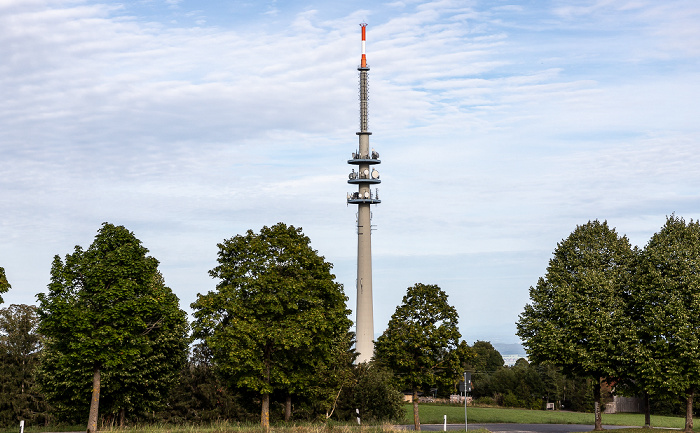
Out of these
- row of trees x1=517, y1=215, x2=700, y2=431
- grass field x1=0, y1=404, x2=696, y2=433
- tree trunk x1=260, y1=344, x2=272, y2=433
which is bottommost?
grass field x1=0, y1=404, x2=696, y2=433

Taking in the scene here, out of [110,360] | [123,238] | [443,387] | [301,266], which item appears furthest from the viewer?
[443,387]

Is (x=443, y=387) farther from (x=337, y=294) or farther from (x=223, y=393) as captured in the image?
(x=223, y=393)

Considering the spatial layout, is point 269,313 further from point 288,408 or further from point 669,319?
point 669,319

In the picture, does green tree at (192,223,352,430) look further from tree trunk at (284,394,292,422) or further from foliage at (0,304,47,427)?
foliage at (0,304,47,427)

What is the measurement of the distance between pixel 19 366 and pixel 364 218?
58.0m

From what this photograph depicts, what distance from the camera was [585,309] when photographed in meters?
46.9

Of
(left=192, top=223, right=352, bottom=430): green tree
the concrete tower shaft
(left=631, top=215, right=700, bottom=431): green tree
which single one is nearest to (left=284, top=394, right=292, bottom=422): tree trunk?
(left=192, top=223, right=352, bottom=430): green tree

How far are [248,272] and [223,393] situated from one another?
1186cm

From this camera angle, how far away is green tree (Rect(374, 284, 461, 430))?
4744cm

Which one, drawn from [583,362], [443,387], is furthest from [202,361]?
[583,362]

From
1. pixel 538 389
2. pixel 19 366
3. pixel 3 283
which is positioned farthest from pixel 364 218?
pixel 3 283

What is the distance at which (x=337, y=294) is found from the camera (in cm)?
4641

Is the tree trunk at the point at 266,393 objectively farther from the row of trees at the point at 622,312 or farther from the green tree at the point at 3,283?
the row of trees at the point at 622,312

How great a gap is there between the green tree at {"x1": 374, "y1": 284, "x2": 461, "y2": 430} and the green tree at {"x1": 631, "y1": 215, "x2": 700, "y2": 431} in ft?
37.4
